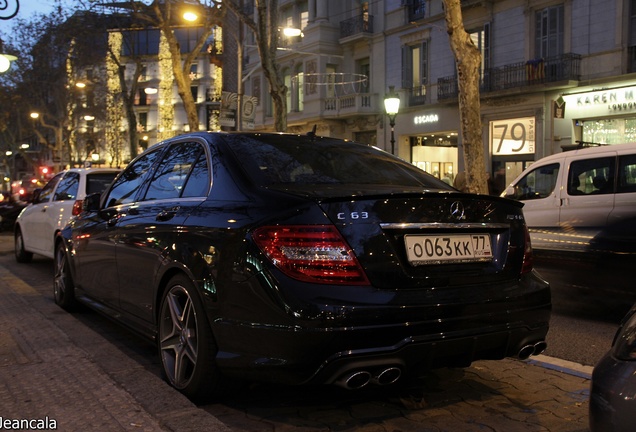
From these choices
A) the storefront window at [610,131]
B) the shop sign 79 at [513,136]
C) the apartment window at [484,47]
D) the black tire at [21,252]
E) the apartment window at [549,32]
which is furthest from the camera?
the apartment window at [484,47]

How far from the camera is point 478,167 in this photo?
44.9 feet

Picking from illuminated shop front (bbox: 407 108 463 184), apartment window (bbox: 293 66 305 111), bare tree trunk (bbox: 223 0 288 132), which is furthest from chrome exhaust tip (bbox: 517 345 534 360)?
apartment window (bbox: 293 66 305 111)

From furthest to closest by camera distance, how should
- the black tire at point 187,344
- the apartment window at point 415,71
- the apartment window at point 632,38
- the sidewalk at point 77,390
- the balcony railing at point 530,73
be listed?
the apartment window at point 415,71 → the balcony railing at point 530,73 → the apartment window at point 632,38 → the black tire at point 187,344 → the sidewalk at point 77,390

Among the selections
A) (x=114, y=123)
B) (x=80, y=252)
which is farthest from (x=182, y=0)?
(x=114, y=123)

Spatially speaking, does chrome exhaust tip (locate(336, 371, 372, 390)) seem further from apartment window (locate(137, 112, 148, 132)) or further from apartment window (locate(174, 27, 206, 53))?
apartment window (locate(137, 112, 148, 132))

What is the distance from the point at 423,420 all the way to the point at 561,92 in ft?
63.7

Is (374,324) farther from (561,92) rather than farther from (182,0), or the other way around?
(182,0)

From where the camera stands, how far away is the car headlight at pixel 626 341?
90.0 inches

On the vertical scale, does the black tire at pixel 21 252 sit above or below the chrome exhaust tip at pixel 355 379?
below

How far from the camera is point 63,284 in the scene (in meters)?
6.30

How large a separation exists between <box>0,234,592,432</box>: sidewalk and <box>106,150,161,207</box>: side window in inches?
46.9

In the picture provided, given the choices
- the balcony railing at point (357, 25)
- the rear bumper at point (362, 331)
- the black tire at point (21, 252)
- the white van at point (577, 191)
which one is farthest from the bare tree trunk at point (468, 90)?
the balcony railing at point (357, 25)

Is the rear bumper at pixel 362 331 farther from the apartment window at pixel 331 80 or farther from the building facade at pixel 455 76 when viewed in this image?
the apartment window at pixel 331 80

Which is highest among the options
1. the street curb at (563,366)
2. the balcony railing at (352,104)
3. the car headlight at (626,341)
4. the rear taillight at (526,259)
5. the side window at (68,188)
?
the balcony railing at (352,104)
